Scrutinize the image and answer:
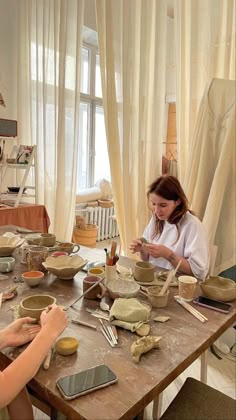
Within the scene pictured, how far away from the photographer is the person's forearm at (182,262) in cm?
136

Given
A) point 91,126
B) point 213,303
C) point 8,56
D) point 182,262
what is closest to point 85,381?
point 213,303

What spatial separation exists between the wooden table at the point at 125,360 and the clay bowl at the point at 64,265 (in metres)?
0.13

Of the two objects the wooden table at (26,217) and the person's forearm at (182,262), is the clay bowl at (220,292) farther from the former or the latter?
the wooden table at (26,217)

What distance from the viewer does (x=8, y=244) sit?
1.53 metres

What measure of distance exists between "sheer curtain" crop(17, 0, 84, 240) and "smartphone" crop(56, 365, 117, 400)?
279 centimetres

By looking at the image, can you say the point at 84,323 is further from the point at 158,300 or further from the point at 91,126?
the point at 91,126

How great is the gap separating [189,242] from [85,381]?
94 cm

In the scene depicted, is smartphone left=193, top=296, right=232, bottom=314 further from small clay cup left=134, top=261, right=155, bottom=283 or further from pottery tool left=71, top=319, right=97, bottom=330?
pottery tool left=71, top=319, right=97, bottom=330

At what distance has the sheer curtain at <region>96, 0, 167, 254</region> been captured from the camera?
244 cm

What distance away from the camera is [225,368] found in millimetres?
1829

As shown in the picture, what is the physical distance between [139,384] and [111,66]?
8.54ft

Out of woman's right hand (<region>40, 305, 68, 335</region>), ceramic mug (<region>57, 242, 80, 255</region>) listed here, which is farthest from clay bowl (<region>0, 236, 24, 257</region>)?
woman's right hand (<region>40, 305, 68, 335</region>)

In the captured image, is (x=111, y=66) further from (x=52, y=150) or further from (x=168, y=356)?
(x=168, y=356)

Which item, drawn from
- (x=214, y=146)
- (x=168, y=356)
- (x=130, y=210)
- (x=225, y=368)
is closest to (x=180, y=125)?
(x=214, y=146)
